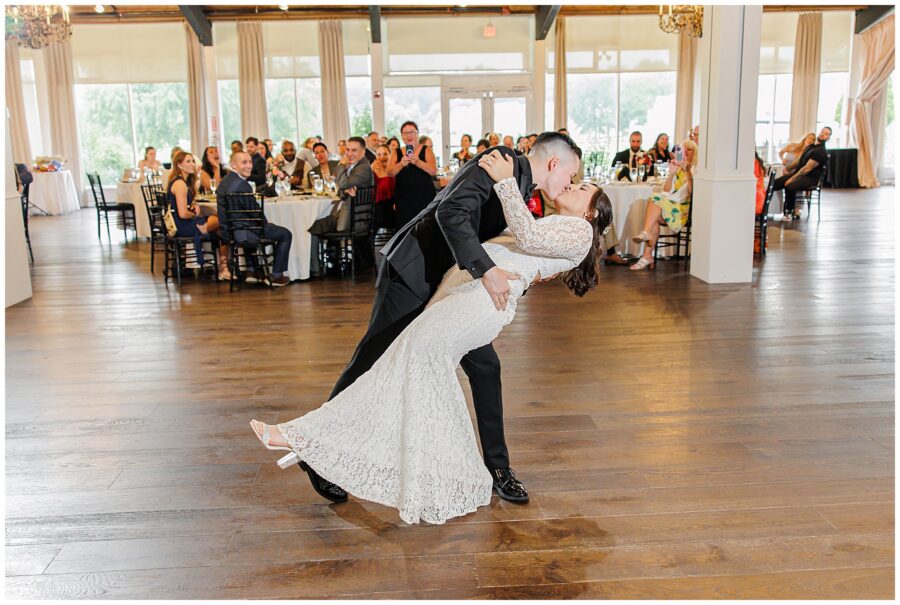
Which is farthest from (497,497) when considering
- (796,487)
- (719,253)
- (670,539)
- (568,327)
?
(719,253)

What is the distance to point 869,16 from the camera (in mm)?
17297

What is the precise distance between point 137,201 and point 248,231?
185 inches

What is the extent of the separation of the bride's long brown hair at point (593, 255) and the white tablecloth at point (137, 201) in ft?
31.3

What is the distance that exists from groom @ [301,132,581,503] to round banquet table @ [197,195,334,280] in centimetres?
497

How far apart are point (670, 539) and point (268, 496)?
148 centimetres

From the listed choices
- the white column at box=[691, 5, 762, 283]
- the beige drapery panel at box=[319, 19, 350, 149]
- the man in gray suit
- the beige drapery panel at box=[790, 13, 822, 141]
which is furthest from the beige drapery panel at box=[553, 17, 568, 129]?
the white column at box=[691, 5, 762, 283]

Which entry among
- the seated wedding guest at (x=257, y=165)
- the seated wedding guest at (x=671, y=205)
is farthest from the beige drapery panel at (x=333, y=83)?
the seated wedding guest at (x=671, y=205)

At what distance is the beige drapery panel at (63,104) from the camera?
16.5 meters

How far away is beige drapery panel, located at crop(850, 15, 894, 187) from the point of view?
55.8ft

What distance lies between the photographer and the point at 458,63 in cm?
1716

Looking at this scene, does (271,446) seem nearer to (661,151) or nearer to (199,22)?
(661,151)

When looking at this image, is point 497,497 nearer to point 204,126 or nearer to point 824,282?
point 824,282

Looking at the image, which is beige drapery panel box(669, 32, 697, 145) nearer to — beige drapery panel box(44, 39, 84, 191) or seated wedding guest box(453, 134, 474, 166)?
seated wedding guest box(453, 134, 474, 166)

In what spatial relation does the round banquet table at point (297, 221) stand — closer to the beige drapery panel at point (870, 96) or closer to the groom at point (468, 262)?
the groom at point (468, 262)
